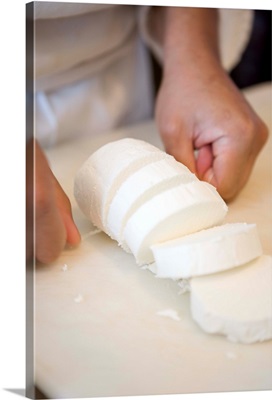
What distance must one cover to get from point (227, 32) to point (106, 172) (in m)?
0.57

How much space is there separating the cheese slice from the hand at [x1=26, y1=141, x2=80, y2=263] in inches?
5.9

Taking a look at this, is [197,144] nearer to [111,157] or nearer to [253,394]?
[111,157]

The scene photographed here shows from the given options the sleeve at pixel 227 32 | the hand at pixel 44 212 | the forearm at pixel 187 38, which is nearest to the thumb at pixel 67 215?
the hand at pixel 44 212

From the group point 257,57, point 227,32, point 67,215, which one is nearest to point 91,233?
point 67,215

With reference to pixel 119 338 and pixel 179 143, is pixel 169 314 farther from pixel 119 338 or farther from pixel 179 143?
pixel 179 143

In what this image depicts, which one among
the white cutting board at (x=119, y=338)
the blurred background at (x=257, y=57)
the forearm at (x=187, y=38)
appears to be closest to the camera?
the white cutting board at (x=119, y=338)

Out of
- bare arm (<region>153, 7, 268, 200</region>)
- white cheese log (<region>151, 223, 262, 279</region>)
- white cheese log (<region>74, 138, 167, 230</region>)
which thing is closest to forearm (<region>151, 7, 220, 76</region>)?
bare arm (<region>153, 7, 268, 200</region>)

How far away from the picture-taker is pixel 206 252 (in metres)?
0.62

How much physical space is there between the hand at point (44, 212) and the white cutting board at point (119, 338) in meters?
0.02

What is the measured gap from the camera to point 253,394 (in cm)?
61

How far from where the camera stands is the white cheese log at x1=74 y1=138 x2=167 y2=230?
27.5 inches

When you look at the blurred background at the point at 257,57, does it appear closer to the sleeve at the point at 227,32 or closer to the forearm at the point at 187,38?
the sleeve at the point at 227,32

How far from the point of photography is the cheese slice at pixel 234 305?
1.95ft

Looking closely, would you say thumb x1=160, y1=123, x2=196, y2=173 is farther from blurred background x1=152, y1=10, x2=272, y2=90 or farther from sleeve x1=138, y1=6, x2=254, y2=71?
blurred background x1=152, y1=10, x2=272, y2=90
